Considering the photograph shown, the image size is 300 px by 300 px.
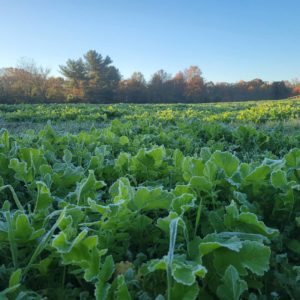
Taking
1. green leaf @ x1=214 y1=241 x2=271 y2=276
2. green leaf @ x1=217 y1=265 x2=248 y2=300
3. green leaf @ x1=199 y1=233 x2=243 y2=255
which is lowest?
green leaf @ x1=217 y1=265 x2=248 y2=300

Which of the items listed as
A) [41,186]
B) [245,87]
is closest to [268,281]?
[41,186]

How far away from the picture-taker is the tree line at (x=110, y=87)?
48.8 m

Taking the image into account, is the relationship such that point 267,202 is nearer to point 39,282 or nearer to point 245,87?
point 39,282

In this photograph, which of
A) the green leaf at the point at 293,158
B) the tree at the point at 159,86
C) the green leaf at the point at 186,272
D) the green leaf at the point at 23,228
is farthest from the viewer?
the tree at the point at 159,86

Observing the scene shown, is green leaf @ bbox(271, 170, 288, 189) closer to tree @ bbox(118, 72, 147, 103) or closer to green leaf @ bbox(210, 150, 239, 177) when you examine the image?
green leaf @ bbox(210, 150, 239, 177)

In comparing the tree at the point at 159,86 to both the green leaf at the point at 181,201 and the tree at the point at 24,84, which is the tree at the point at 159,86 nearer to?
the tree at the point at 24,84

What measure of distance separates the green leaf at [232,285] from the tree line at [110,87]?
156ft

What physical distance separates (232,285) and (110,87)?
57.3 metres

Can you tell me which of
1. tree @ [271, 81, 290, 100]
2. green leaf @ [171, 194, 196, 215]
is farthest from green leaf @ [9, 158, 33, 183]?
tree @ [271, 81, 290, 100]

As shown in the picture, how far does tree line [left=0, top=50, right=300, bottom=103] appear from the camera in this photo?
1921 inches

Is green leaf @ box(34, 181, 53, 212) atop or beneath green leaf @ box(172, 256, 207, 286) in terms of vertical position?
atop

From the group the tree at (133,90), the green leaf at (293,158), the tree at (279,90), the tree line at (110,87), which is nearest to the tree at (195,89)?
the tree line at (110,87)

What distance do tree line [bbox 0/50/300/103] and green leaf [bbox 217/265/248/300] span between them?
156ft

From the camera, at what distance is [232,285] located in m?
0.77
